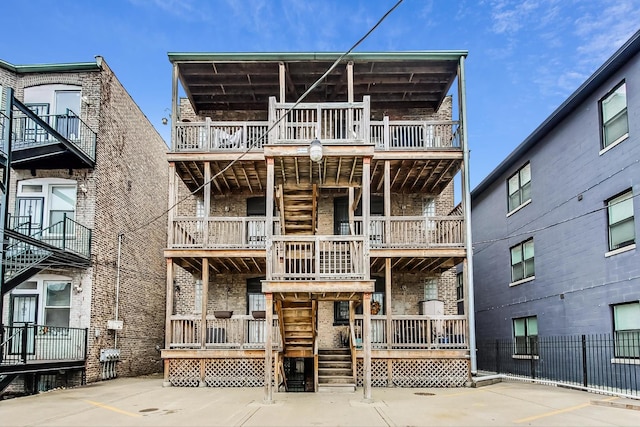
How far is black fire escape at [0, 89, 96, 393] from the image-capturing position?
13725 mm

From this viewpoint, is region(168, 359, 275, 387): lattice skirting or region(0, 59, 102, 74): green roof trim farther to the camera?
A: region(0, 59, 102, 74): green roof trim

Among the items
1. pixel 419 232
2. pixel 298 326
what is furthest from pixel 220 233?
pixel 419 232

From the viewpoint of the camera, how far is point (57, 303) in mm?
17562

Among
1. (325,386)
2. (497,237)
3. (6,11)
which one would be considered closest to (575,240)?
(497,237)

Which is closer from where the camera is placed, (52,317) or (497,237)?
(52,317)

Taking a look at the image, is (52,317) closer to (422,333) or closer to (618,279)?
(422,333)

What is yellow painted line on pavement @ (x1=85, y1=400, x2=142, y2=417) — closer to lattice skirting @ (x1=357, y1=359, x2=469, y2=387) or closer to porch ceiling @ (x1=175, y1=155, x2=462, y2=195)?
porch ceiling @ (x1=175, y1=155, x2=462, y2=195)

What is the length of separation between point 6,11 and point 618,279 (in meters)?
20.8

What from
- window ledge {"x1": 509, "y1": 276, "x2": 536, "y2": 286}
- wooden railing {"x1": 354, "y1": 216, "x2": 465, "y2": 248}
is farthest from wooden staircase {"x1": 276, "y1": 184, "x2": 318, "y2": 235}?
window ledge {"x1": 509, "y1": 276, "x2": 536, "y2": 286}

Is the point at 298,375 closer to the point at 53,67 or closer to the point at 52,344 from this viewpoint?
the point at 52,344

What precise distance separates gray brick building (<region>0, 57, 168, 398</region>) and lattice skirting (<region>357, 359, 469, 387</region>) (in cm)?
869

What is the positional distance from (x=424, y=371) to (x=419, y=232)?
4089mm

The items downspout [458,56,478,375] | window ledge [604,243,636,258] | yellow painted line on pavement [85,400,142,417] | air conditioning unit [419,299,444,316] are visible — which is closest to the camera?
yellow painted line on pavement [85,400,142,417]

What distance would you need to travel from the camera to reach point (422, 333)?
1686 centimetres
